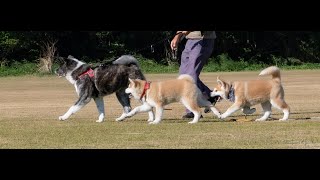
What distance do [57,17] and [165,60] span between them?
42.1m

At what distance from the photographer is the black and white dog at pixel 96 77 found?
10.5 metres

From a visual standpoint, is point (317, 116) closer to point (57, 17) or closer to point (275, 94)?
point (275, 94)

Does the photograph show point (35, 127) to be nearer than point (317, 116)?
Yes

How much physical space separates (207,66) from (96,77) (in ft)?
112

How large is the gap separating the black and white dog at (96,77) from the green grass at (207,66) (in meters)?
29.0

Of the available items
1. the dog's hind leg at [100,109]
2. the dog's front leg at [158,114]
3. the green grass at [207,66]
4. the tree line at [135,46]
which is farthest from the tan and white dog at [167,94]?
the green grass at [207,66]

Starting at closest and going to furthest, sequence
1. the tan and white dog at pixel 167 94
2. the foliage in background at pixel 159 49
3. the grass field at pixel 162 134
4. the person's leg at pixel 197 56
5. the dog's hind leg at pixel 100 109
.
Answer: the grass field at pixel 162 134
the tan and white dog at pixel 167 94
the dog's hind leg at pixel 100 109
the person's leg at pixel 197 56
the foliage in background at pixel 159 49

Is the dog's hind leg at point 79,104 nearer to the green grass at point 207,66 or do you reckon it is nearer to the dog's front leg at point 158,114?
the dog's front leg at point 158,114

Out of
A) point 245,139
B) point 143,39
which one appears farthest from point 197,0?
point 143,39

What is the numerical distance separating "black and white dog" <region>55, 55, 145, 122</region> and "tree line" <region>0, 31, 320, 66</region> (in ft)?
84.1

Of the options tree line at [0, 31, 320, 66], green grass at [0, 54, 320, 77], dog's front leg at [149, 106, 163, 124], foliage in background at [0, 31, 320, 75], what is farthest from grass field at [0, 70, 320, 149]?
green grass at [0, 54, 320, 77]

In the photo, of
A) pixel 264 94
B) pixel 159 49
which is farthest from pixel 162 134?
pixel 159 49

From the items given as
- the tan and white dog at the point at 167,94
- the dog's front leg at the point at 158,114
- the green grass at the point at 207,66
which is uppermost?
the tan and white dog at the point at 167,94
